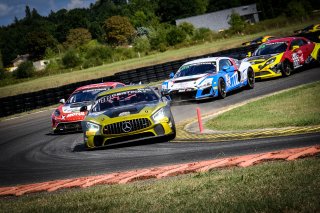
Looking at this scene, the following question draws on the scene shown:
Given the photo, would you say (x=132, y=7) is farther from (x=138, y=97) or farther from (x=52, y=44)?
(x=138, y=97)

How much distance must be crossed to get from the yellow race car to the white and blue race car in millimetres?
5499

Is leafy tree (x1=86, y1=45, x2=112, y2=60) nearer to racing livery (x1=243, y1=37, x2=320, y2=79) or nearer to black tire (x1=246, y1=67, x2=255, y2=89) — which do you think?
racing livery (x1=243, y1=37, x2=320, y2=79)

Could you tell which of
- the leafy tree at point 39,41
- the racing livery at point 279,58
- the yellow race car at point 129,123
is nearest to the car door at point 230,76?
the racing livery at point 279,58

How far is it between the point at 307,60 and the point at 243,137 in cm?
1283

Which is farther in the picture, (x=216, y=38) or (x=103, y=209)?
(x=216, y=38)

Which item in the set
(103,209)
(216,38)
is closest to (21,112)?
(103,209)

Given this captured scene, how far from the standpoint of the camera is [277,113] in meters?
11.8

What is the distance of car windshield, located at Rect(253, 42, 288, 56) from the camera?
2020 centimetres

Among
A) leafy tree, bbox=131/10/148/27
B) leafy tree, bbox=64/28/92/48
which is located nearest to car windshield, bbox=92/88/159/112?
leafy tree, bbox=64/28/92/48

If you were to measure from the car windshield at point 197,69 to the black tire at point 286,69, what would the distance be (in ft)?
13.0

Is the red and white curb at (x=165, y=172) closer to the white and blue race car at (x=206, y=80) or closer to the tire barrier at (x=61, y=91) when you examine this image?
the white and blue race car at (x=206, y=80)

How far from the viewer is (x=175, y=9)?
149m

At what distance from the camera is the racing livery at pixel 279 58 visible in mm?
19922

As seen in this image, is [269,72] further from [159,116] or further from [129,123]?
[129,123]
